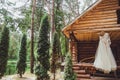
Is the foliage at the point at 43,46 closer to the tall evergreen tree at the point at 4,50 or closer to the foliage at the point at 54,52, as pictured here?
the foliage at the point at 54,52

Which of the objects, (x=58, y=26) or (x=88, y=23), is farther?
(x=58, y=26)

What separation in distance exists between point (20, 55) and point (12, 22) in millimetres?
8533

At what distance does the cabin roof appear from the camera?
1142 cm

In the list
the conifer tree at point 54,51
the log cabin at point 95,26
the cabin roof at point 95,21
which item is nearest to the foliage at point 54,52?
the conifer tree at point 54,51

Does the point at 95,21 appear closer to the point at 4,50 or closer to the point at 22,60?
the point at 4,50

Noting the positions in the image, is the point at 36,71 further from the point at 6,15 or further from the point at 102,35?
the point at 6,15

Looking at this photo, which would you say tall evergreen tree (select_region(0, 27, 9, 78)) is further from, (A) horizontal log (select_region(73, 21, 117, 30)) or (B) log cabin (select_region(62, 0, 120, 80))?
(A) horizontal log (select_region(73, 21, 117, 30))

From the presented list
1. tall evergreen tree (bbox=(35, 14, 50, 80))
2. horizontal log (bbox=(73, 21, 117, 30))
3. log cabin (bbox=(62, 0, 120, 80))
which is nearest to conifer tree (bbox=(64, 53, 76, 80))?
log cabin (bbox=(62, 0, 120, 80))

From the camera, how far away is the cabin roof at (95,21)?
37.5ft

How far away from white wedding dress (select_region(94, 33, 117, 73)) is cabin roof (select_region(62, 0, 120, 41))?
1159 mm

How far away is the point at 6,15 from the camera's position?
28.1 meters

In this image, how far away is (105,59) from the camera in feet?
32.3

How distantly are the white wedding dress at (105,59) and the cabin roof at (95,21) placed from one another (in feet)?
3.80

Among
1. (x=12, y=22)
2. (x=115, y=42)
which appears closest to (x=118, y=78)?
(x=115, y=42)
